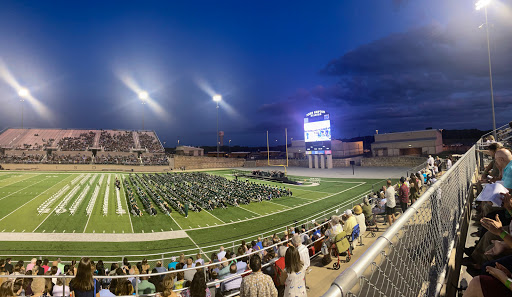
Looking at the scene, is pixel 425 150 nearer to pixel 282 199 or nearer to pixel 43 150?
pixel 282 199

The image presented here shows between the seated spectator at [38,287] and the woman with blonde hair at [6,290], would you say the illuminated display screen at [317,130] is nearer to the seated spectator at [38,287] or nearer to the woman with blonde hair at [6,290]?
the seated spectator at [38,287]

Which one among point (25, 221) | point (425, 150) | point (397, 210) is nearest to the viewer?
point (397, 210)

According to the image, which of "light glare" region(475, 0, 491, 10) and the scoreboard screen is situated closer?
"light glare" region(475, 0, 491, 10)

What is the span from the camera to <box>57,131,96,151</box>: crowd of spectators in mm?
69875

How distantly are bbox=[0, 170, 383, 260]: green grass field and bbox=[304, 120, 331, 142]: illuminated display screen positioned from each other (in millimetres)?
21443

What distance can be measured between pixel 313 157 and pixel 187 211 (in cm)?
4545

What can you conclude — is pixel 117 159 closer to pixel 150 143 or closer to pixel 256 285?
pixel 150 143

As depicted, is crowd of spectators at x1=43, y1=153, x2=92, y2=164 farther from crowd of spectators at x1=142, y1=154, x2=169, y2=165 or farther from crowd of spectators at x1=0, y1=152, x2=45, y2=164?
crowd of spectators at x1=142, y1=154, x2=169, y2=165

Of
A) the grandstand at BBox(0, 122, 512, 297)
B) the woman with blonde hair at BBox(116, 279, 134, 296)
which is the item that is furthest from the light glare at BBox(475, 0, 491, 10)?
the woman with blonde hair at BBox(116, 279, 134, 296)

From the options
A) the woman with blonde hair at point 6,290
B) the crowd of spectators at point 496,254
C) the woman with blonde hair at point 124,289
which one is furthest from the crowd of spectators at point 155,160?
the crowd of spectators at point 496,254

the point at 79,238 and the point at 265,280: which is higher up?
the point at 265,280

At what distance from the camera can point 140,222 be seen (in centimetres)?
1972

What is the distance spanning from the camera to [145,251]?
1462 cm

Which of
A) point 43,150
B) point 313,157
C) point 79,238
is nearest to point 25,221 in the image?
point 79,238
